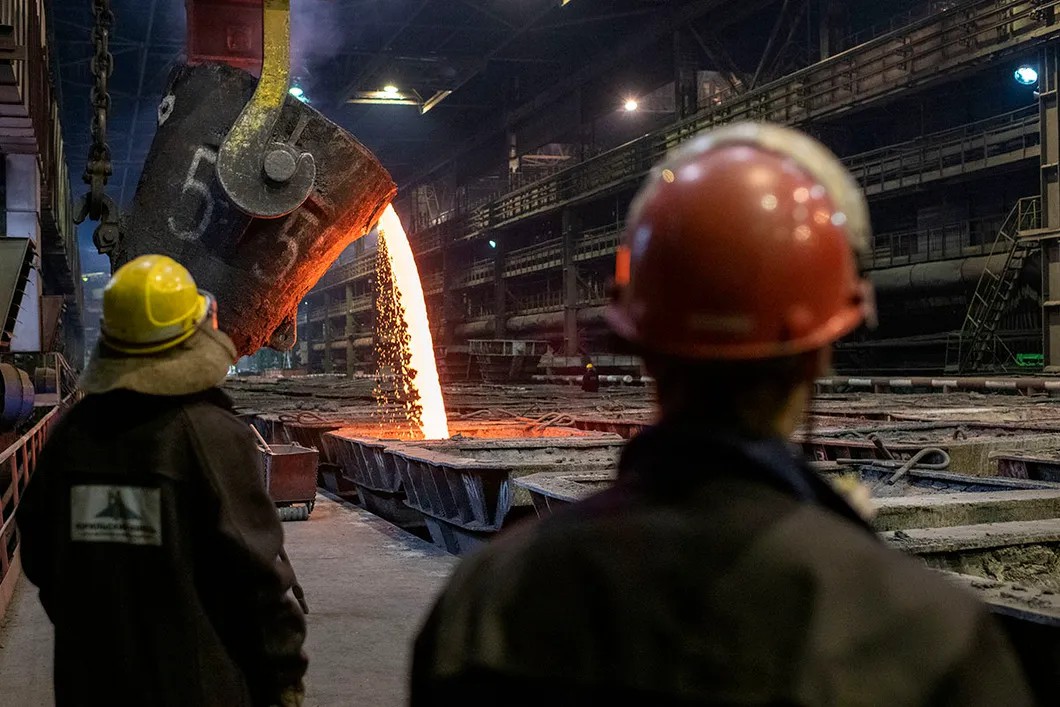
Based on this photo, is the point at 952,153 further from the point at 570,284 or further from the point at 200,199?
the point at 200,199

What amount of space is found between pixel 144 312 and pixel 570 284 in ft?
76.9

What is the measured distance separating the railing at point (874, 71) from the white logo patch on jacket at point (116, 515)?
14803mm

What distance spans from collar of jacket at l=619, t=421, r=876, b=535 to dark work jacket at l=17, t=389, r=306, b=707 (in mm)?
1118

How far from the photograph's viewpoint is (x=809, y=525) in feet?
2.66

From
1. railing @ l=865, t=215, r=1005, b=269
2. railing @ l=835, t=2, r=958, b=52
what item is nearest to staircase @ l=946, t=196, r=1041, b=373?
railing @ l=865, t=215, r=1005, b=269

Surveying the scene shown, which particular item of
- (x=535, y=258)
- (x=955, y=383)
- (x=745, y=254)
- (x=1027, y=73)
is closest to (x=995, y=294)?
(x=955, y=383)

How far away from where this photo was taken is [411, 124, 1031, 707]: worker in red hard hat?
0.77 m

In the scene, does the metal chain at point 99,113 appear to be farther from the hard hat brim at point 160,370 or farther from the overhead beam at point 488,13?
the overhead beam at point 488,13

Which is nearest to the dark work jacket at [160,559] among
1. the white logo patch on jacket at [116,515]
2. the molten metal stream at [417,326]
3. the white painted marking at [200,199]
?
the white logo patch on jacket at [116,515]

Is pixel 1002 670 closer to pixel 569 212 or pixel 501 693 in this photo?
pixel 501 693

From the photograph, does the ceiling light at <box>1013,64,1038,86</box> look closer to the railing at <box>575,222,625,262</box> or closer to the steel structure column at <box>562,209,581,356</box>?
the railing at <box>575,222,625,262</box>

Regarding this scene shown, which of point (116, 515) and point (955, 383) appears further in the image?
point (955, 383)

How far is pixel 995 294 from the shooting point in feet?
50.4

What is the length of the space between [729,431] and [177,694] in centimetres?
131
